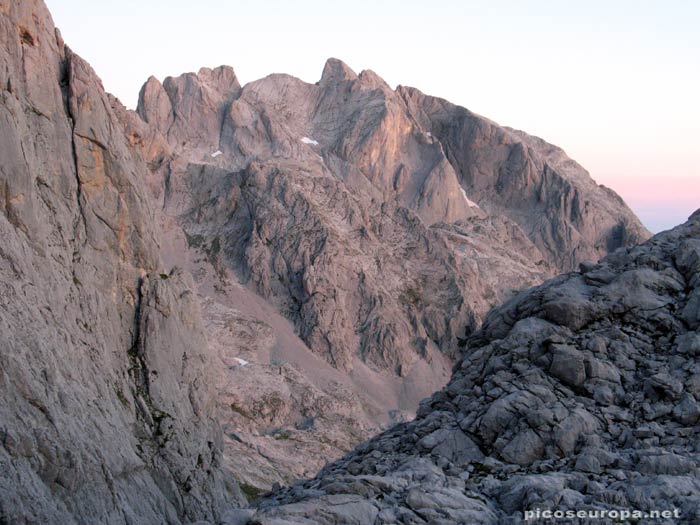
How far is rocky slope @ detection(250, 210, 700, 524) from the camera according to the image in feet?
71.4

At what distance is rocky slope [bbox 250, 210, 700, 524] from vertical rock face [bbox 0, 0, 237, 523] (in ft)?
57.5

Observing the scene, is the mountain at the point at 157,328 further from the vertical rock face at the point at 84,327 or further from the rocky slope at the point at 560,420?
the rocky slope at the point at 560,420

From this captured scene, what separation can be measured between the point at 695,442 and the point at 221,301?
132 metres

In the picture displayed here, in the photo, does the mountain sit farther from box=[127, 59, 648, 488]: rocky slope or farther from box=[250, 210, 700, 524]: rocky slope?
box=[250, 210, 700, 524]: rocky slope

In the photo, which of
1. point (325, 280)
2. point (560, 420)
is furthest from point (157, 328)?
point (325, 280)

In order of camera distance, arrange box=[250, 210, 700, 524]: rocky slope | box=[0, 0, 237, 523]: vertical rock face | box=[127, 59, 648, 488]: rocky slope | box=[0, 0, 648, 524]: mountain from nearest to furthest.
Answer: box=[250, 210, 700, 524]: rocky slope → box=[0, 0, 237, 523]: vertical rock face → box=[0, 0, 648, 524]: mountain → box=[127, 59, 648, 488]: rocky slope

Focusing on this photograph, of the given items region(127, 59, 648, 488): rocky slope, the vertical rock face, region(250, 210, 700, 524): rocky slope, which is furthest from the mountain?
region(250, 210, 700, 524): rocky slope

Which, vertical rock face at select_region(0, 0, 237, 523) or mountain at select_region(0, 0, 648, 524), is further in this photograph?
mountain at select_region(0, 0, 648, 524)

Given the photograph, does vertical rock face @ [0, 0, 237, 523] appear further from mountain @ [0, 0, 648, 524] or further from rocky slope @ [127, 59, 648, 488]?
rocky slope @ [127, 59, 648, 488]

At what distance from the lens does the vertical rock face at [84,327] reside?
41.5 m

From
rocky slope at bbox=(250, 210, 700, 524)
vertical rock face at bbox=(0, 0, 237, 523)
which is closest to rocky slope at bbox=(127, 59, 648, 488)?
vertical rock face at bbox=(0, 0, 237, 523)

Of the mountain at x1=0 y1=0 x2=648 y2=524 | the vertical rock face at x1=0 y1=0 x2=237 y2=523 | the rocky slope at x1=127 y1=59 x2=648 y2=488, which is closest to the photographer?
the vertical rock face at x1=0 y1=0 x2=237 y2=523

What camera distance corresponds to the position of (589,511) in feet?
69.1

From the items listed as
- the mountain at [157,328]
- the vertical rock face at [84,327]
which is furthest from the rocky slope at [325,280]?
the vertical rock face at [84,327]
